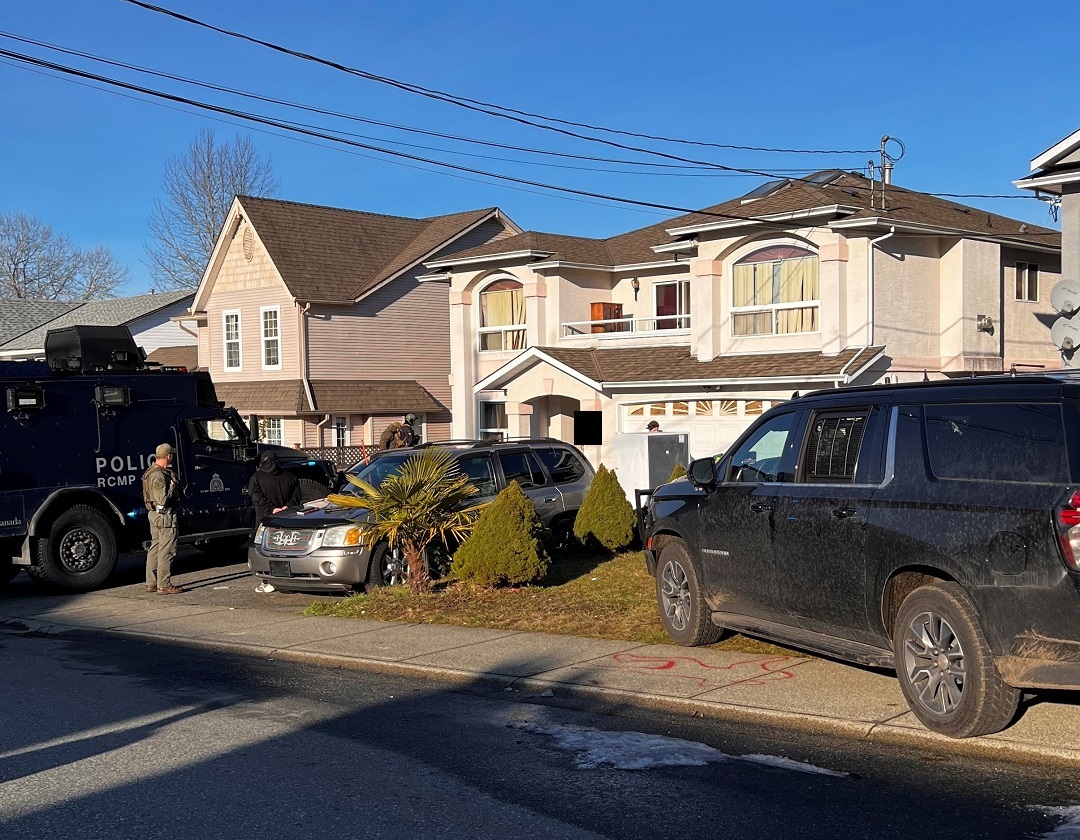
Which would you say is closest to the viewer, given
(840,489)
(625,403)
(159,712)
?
(840,489)

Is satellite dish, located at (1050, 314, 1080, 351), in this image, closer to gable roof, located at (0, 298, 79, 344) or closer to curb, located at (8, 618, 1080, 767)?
curb, located at (8, 618, 1080, 767)

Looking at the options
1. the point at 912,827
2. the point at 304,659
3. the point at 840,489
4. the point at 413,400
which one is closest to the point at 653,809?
the point at 912,827

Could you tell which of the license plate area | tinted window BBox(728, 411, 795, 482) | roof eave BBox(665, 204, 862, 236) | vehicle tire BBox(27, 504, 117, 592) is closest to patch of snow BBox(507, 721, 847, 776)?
tinted window BBox(728, 411, 795, 482)

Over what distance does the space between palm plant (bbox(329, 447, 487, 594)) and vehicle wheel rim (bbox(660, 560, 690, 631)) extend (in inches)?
142

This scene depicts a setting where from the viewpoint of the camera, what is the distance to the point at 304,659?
1074cm

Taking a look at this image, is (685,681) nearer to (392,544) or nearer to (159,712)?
(159,712)

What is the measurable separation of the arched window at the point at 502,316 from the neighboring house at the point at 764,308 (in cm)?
9

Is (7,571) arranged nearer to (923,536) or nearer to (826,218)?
(923,536)

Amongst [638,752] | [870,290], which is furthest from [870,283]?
[638,752]

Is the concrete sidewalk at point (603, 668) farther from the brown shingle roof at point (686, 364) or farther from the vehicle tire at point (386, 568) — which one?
the brown shingle roof at point (686, 364)

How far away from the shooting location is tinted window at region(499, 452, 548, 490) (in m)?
15.7

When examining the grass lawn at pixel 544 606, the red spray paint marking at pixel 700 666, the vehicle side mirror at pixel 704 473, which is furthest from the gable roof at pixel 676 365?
the red spray paint marking at pixel 700 666

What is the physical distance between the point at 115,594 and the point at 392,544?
4.32m

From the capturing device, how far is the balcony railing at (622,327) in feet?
88.9
